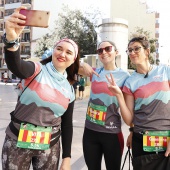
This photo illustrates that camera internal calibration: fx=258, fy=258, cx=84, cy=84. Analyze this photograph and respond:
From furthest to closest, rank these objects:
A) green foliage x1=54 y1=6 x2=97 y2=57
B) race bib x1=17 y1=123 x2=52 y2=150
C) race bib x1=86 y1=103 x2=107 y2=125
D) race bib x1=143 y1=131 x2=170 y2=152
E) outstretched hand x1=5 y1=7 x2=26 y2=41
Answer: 1. green foliage x1=54 y1=6 x2=97 y2=57
2. race bib x1=86 y1=103 x2=107 y2=125
3. race bib x1=143 y1=131 x2=170 y2=152
4. race bib x1=17 y1=123 x2=52 y2=150
5. outstretched hand x1=5 y1=7 x2=26 y2=41

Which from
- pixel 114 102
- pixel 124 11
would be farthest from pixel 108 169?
pixel 124 11

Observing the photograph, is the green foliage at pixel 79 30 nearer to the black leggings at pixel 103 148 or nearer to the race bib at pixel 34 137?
the black leggings at pixel 103 148

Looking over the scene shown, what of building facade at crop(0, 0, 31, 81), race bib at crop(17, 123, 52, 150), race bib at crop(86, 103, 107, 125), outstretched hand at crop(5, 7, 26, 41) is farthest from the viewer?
building facade at crop(0, 0, 31, 81)

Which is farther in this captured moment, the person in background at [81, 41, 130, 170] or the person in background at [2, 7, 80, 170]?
the person in background at [81, 41, 130, 170]

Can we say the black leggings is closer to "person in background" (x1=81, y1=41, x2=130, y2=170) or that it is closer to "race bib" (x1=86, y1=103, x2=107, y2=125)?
"person in background" (x1=81, y1=41, x2=130, y2=170)

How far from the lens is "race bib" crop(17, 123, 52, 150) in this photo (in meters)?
1.65

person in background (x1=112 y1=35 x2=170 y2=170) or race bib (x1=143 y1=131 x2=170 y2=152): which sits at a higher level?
person in background (x1=112 y1=35 x2=170 y2=170)

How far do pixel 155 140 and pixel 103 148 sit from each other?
2.16 ft

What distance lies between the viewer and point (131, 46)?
2.18m

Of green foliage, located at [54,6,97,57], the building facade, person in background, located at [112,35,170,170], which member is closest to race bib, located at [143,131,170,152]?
person in background, located at [112,35,170,170]

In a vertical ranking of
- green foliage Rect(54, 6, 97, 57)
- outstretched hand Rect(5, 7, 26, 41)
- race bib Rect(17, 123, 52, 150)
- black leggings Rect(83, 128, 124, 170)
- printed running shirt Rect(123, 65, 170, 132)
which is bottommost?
black leggings Rect(83, 128, 124, 170)

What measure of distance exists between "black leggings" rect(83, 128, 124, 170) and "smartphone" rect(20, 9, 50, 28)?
4.48 feet

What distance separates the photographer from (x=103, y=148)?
248 centimetres

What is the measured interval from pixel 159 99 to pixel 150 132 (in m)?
0.26
